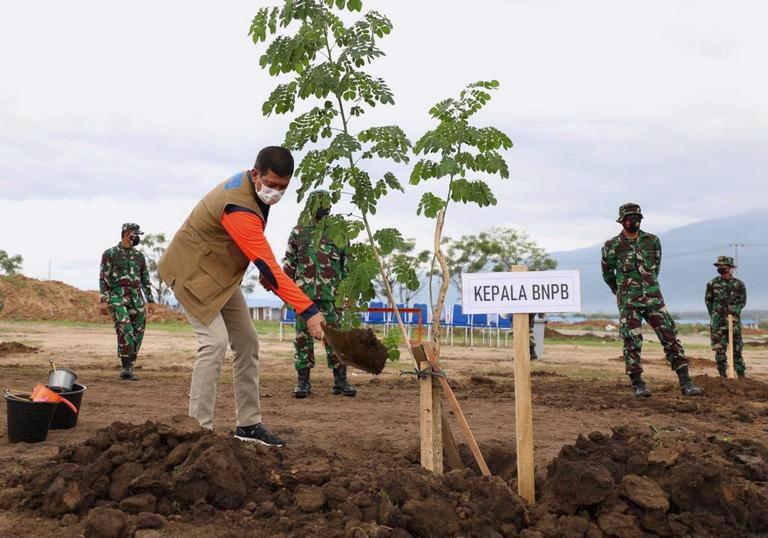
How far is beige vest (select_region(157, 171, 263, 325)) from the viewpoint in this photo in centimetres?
468

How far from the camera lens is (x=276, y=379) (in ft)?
33.6

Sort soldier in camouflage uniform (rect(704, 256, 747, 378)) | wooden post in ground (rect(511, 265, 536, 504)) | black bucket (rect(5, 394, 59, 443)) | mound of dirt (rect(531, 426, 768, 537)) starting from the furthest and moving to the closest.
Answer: soldier in camouflage uniform (rect(704, 256, 747, 378)) → black bucket (rect(5, 394, 59, 443)) → wooden post in ground (rect(511, 265, 536, 504)) → mound of dirt (rect(531, 426, 768, 537))

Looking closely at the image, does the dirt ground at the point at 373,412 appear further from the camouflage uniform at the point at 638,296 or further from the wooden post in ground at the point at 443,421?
the camouflage uniform at the point at 638,296

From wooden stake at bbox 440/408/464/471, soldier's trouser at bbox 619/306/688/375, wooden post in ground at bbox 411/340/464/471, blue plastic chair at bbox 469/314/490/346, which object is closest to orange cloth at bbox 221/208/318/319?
wooden post in ground at bbox 411/340/464/471

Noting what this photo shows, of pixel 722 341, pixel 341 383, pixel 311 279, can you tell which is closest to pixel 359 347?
pixel 311 279

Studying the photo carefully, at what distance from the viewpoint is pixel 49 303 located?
38.8 m

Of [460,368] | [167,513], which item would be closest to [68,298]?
[460,368]

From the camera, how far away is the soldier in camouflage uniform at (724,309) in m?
11.8

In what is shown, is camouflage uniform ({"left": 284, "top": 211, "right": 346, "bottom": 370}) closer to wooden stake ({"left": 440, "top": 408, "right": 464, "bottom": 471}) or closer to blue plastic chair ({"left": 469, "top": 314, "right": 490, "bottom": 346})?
wooden stake ({"left": 440, "top": 408, "right": 464, "bottom": 471})

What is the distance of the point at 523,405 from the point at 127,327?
7162 millimetres

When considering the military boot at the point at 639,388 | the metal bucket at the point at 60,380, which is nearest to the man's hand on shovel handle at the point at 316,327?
the metal bucket at the point at 60,380

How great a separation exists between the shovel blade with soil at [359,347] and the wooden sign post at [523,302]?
579 mm

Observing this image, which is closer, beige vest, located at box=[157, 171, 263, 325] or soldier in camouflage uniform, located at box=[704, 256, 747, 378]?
beige vest, located at box=[157, 171, 263, 325]

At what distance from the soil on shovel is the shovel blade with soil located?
56 cm
